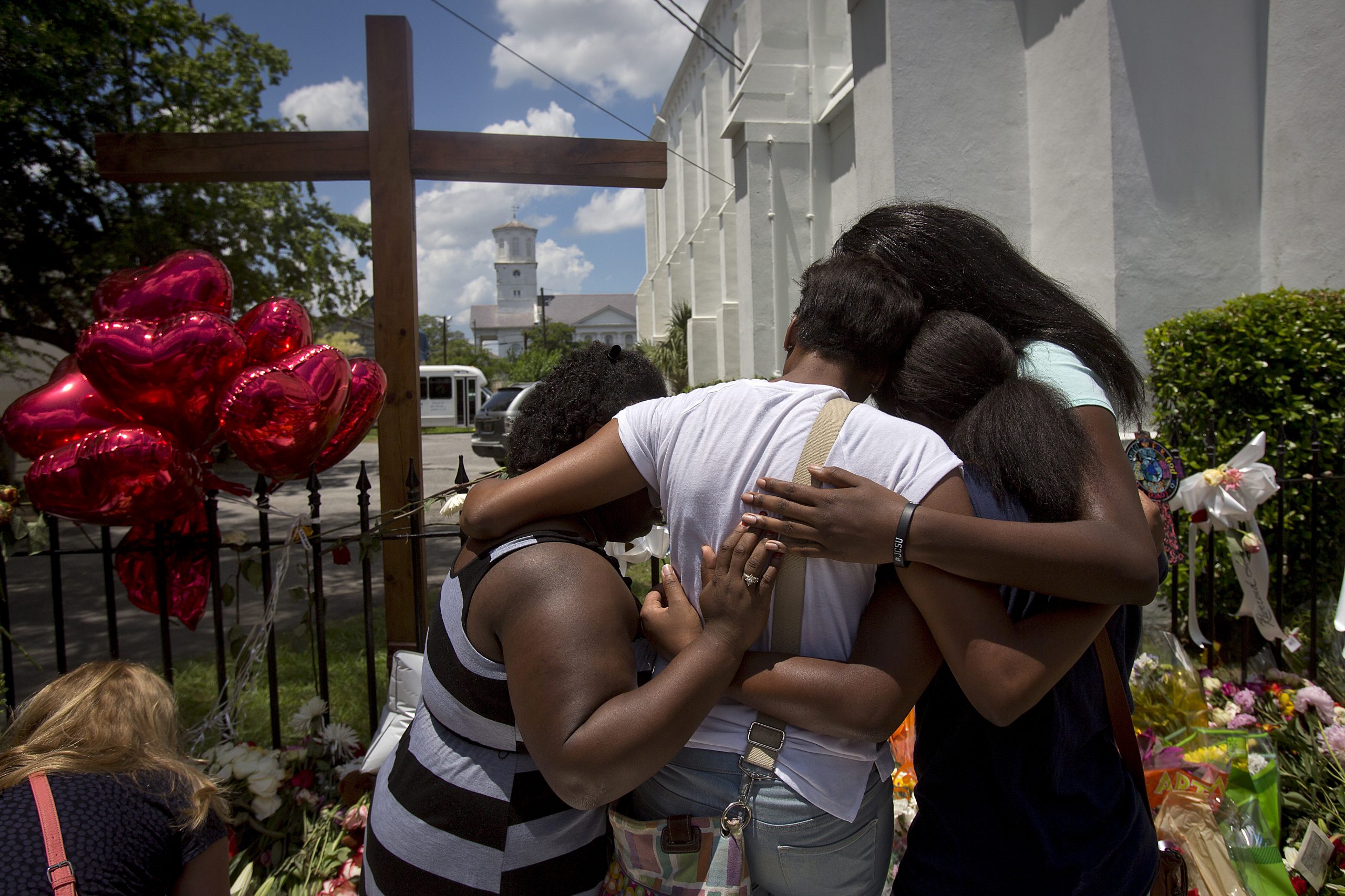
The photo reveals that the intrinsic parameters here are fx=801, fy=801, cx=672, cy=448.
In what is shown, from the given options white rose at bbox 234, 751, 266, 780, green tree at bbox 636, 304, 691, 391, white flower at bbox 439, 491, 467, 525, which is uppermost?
green tree at bbox 636, 304, 691, 391

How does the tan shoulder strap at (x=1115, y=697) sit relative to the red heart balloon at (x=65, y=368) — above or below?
below

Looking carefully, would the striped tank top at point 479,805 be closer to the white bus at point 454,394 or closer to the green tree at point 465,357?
the white bus at point 454,394

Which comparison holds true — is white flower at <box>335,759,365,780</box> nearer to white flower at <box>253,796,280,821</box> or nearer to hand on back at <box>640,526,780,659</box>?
white flower at <box>253,796,280,821</box>

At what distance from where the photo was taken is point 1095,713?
1391 mm

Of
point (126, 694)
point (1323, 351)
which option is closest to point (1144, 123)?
point (1323, 351)

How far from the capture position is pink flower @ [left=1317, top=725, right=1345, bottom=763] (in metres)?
2.84

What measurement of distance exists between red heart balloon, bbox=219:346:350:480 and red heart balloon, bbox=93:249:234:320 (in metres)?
0.33

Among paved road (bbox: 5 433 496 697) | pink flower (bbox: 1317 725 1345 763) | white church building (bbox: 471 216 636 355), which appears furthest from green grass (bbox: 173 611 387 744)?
white church building (bbox: 471 216 636 355)

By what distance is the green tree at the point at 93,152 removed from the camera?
963cm

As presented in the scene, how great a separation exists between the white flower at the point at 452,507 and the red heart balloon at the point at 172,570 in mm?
914

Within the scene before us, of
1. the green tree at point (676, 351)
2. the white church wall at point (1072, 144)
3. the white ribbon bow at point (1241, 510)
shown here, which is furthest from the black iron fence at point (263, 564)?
the green tree at point (676, 351)

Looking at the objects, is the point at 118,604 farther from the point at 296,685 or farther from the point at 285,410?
the point at 285,410

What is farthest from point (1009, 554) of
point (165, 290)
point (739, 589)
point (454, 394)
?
point (454, 394)

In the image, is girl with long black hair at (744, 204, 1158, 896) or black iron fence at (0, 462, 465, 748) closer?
girl with long black hair at (744, 204, 1158, 896)
